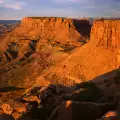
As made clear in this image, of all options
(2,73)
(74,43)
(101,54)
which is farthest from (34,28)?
(101,54)

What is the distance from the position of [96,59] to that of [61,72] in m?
5.92

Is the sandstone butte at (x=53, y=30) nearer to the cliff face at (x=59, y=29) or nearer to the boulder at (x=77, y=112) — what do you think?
the cliff face at (x=59, y=29)

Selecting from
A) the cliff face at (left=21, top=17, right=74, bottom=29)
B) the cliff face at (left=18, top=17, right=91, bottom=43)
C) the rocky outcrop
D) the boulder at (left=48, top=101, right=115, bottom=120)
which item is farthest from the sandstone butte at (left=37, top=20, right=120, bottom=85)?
the cliff face at (left=21, top=17, right=74, bottom=29)

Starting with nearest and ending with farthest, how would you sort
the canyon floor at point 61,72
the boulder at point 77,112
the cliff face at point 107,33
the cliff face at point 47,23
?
the boulder at point 77,112 < the canyon floor at point 61,72 < the cliff face at point 107,33 < the cliff face at point 47,23

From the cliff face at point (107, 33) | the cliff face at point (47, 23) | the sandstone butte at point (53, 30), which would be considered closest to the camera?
the cliff face at point (107, 33)

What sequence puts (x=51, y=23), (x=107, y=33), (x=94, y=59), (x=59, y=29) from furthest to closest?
(x=51, y=23) < (x=59, y=29) < (x=94, y=59) < (x=107, y=33)

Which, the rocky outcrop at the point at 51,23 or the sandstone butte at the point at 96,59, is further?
the rocky outcrop at the point at 51,23

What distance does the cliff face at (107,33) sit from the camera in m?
40.7

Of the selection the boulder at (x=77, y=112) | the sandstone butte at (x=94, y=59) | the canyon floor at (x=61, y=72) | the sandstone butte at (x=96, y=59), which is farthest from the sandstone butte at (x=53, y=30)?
the boulder at (x=77, y=112)

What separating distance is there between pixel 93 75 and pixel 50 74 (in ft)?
28.9

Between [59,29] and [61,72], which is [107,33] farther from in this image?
[59,29]

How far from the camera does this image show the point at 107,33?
41.9 meters

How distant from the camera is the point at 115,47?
40688 mm

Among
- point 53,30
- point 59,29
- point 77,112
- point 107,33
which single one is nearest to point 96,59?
point 107,33
